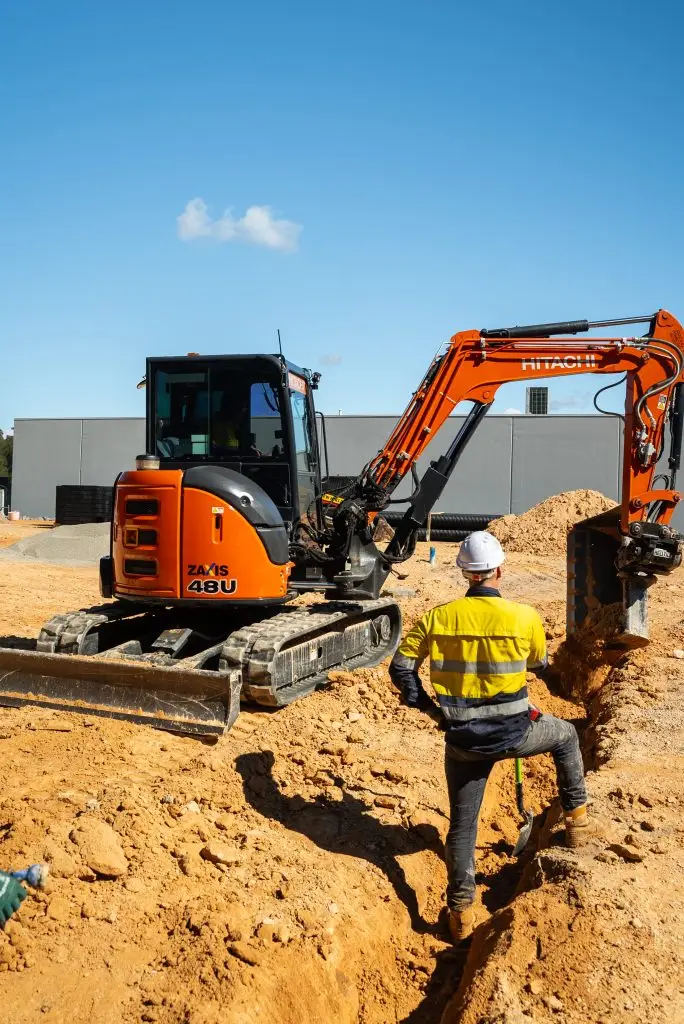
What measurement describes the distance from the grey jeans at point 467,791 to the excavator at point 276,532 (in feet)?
8.14

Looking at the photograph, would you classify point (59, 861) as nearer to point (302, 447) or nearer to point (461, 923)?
point (461, 923)

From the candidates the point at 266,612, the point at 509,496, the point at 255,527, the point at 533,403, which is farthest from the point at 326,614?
the point at 533,403

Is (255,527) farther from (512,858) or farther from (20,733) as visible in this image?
(512,858)

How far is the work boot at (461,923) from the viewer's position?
176 inches

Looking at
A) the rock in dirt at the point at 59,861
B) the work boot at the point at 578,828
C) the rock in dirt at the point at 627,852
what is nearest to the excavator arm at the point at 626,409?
the work boot at the point at 578,828

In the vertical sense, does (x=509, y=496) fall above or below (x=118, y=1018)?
above

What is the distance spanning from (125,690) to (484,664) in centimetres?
339

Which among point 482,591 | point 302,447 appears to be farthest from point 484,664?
point 302,447

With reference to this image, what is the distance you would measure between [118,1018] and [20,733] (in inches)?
123

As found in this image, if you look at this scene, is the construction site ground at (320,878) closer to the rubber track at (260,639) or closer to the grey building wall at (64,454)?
the rubber track at (260,639)

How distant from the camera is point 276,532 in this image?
764 cm

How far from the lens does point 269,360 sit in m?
8.36

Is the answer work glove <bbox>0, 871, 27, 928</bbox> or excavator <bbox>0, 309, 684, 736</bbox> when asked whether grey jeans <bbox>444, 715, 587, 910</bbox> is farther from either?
excavator <bbox>0, 309, 684, 736</bbox>

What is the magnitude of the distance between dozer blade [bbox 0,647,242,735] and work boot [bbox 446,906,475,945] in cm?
248
